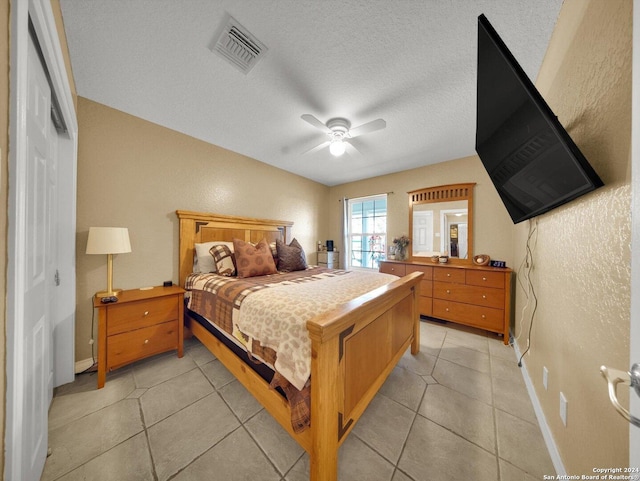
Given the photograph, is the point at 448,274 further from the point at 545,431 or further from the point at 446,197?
the point at 545,431

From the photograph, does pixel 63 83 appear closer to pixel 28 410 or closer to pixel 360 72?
pixel 28 410

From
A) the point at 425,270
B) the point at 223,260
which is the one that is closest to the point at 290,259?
the point at 223,260

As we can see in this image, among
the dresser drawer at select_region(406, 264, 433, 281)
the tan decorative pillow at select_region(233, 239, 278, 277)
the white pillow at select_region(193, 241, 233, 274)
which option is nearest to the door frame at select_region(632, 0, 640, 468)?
the tan decorative pillow at select_region(233, 239, 278, 277)

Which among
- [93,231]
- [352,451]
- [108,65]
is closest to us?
[352,451]

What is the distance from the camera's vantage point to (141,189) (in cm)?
235

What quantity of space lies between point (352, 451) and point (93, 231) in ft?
8.44

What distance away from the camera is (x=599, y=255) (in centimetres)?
86

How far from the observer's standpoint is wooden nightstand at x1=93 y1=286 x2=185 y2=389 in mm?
1784

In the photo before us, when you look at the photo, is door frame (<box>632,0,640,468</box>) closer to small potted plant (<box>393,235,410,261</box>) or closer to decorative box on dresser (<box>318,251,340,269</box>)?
small potted plant (<box>393,235,410,261</box>)

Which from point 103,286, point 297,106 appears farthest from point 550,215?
point 103,286

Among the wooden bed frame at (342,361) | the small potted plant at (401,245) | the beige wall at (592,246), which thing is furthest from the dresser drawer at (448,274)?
the beige wall at (592,246)

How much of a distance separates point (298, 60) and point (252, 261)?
1.90 metres

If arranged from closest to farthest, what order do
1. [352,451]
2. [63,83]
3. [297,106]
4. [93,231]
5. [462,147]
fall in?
[352,451] < [63,83] < [93,231] < [297,106] < [462,147]

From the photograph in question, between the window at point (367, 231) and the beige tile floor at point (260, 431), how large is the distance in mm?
2561
